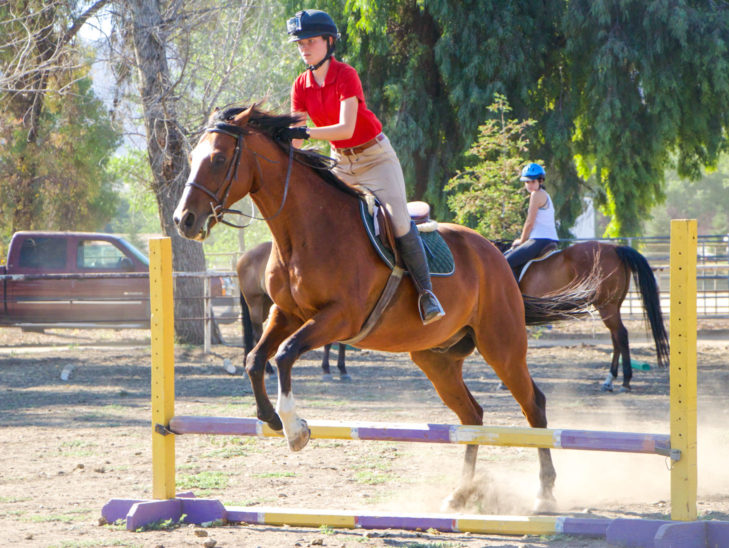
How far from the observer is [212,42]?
18.8m

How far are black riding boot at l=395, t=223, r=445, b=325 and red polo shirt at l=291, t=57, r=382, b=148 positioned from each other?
0.70 metres

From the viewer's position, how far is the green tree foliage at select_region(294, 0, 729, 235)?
1767 cm

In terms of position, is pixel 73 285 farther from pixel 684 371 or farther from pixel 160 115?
pixel 684 371

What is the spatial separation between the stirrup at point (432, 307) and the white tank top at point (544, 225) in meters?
6.00

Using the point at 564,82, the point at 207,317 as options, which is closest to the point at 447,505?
the point at 207,317

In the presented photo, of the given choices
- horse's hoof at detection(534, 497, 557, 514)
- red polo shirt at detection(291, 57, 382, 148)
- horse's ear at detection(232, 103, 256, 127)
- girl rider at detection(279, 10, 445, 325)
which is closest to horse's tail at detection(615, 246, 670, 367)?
horse's hoof at detection(534, 497, 557, 514)

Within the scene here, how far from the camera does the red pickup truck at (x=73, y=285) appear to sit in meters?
16.8

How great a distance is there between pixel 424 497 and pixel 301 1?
16.6 m

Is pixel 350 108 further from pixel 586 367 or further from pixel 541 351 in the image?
pixel 541 351

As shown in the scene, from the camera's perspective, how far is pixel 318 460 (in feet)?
23.4

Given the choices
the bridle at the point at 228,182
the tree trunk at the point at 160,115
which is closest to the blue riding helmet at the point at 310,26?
the bridle at the point at 228,182

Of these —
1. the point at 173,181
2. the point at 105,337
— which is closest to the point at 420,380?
the point at 173,181

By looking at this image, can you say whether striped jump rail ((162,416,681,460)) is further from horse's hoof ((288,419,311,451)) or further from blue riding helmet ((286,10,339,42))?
blue riding helmet ((286,10,339,42))

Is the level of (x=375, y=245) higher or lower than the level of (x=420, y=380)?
higher
